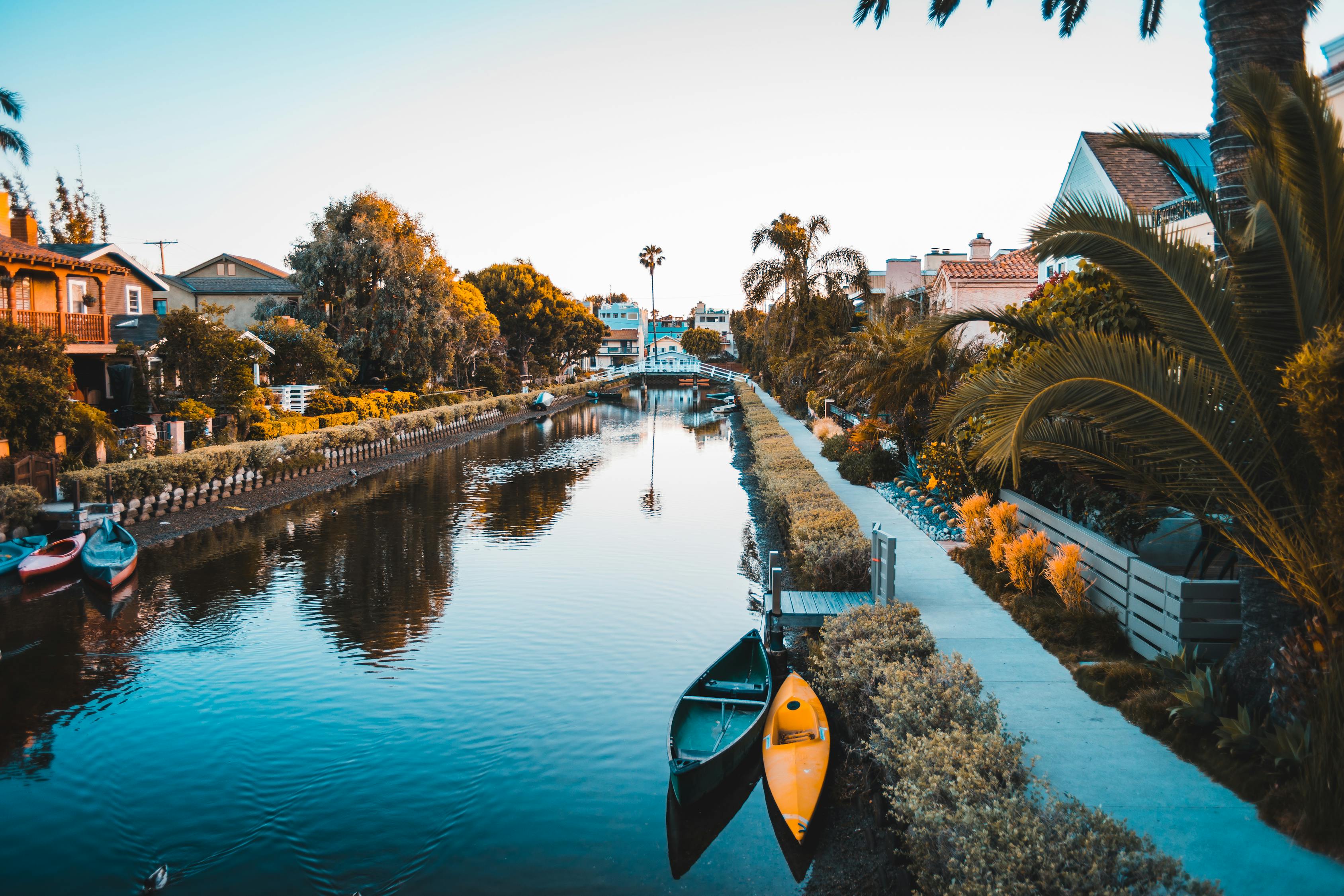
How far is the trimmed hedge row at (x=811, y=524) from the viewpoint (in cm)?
1393

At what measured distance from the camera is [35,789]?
9.93m

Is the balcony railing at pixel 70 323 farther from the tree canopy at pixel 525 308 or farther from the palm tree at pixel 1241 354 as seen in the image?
the tree canopy at pixel 525 308

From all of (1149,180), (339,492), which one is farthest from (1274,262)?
(339,492)

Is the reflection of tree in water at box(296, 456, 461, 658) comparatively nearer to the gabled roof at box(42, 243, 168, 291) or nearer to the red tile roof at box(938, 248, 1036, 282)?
the gabled roof at box(42, 243, 168, 291)

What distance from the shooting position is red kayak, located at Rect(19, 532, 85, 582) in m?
17.8

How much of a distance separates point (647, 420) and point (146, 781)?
173ft

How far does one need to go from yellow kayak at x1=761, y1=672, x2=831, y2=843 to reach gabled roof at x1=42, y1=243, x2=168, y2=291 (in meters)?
34.5

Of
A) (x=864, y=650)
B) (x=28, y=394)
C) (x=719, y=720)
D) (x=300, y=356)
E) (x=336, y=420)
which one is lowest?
(x=719, y=720)

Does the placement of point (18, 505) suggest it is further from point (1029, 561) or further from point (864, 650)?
point (1029, 561)

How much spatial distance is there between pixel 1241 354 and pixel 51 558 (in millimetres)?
20979

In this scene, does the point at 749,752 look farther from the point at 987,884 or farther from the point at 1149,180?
the point at 1149,180

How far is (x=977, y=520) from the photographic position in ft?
51.3

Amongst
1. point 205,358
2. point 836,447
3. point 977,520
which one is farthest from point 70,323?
point 977,520

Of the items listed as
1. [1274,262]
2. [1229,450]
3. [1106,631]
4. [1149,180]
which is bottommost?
[1106,631]
